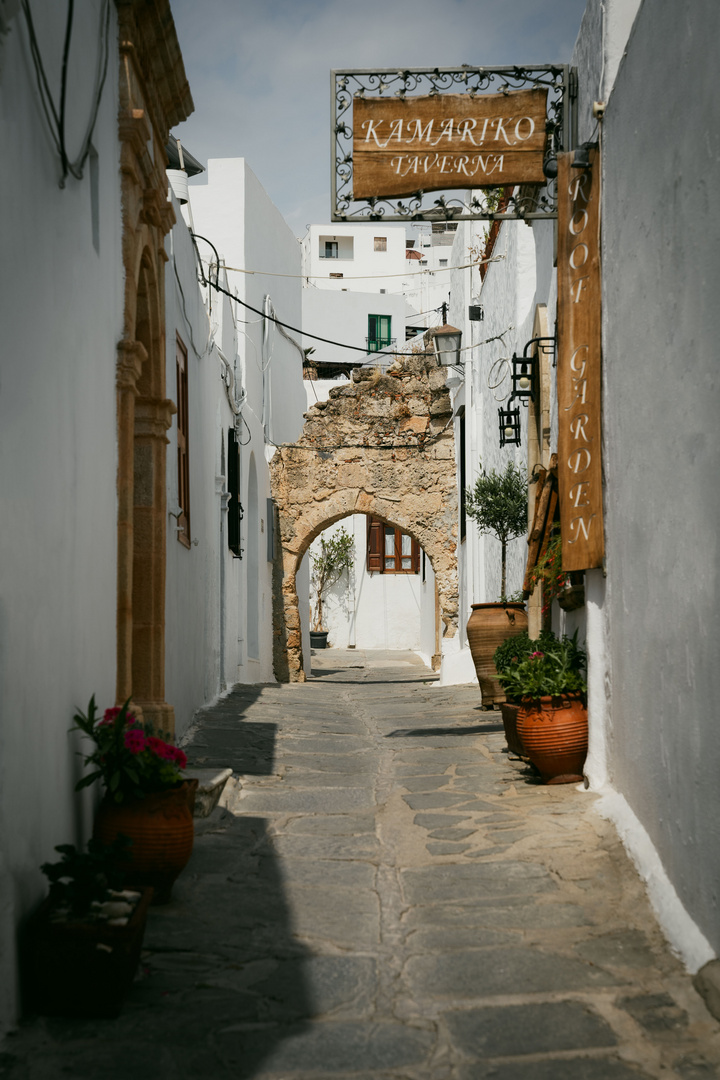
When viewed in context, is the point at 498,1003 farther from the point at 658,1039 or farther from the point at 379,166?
the point at 379,166

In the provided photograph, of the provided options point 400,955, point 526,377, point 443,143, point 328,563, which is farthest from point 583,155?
point 328,563

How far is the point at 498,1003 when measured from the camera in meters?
3.20

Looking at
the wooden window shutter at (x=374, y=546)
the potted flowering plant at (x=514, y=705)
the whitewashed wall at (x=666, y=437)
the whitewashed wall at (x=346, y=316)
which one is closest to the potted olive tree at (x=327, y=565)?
the wooden window shutter at (x=374, y=546)

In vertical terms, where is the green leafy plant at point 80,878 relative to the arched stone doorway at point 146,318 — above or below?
below

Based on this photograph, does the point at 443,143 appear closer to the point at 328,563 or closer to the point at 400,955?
the point at 400,955

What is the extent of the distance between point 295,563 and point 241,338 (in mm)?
3738

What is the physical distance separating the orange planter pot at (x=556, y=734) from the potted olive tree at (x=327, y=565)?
22.1 metres

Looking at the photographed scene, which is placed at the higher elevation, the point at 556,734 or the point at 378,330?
the point at 378,330

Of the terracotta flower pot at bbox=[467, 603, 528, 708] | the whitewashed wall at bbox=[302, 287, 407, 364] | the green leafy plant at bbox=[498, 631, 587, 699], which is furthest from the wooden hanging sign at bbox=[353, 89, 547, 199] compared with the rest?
the whitewashed wall at bbox=[302, 287, 407, 364]

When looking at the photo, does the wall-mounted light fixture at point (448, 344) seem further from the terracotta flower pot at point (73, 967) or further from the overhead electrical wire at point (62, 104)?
the terracotta flower pot at point (73, 967)

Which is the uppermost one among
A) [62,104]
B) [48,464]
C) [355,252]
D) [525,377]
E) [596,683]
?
[355,252]

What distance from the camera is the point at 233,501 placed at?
39.7ft

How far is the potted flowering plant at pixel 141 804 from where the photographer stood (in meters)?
3.90

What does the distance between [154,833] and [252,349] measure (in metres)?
11.8
